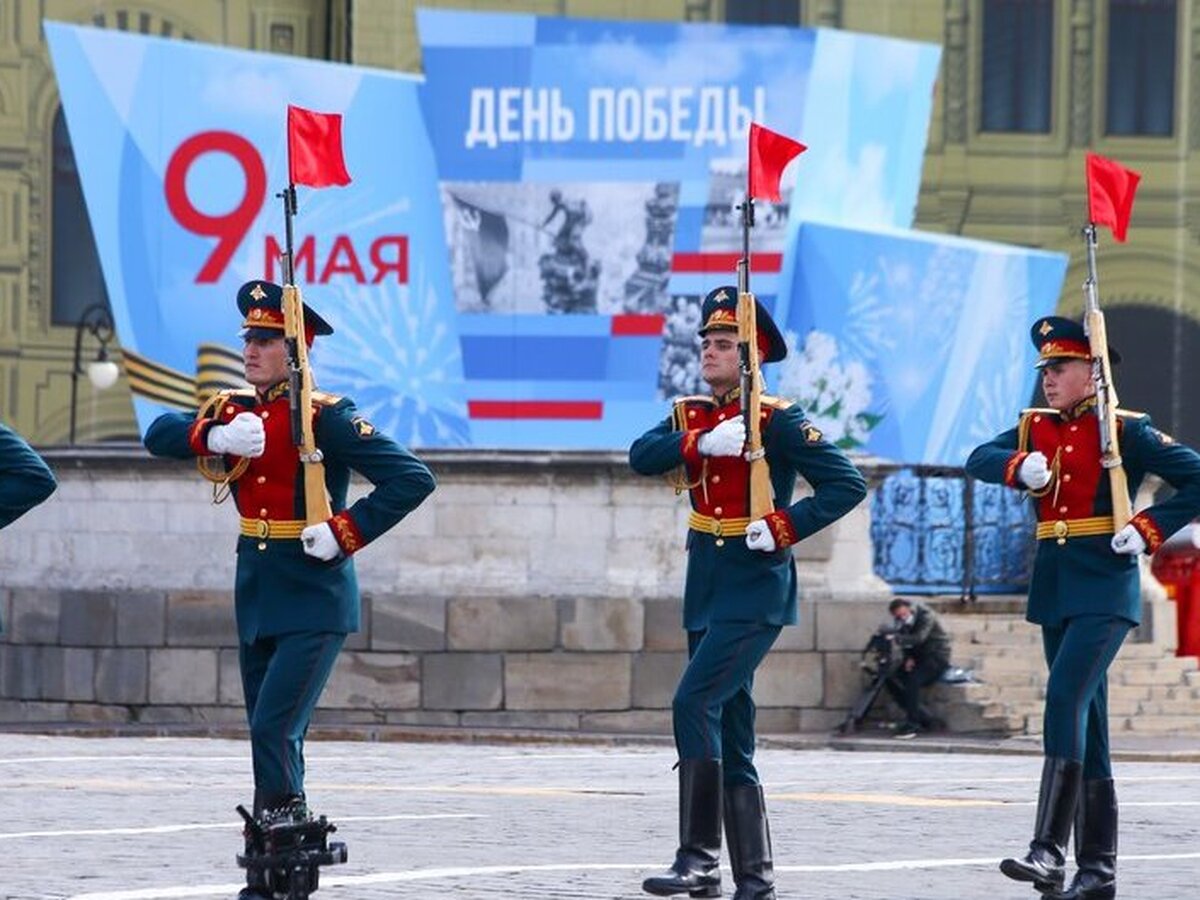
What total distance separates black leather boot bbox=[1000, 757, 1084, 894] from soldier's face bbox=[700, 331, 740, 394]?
63.3 inches

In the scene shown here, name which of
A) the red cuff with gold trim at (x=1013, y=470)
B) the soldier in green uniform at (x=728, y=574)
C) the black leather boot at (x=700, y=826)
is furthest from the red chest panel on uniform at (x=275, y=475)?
the red cuff with gold trim at (x=1013, y=470)

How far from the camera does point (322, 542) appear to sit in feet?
34.8

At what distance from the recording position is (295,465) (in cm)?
1083

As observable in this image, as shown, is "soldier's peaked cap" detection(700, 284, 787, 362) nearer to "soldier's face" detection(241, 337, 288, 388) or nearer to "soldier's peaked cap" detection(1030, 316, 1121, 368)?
"soldier's peaked cap" detection(1030, 316, 1121, 368)

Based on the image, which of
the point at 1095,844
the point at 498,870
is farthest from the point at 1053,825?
the point at 498,870

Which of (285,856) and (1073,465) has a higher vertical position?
(1073,465)

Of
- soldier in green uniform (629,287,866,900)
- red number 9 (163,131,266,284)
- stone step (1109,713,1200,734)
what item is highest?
red number 9 (163,131,266,284)

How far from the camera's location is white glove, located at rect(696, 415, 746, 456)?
433 inches

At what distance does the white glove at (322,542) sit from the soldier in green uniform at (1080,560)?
233 centimetres


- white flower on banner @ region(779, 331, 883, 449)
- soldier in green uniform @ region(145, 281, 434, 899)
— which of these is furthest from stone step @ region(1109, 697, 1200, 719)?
soldier in green uniform @ region(145, 281, 434, 899)

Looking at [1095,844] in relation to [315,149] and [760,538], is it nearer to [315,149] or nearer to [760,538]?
[760,538]

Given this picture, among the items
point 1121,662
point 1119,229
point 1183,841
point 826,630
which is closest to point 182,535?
point 826,630

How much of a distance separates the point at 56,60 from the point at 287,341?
22.0 m

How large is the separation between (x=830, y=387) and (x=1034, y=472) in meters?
21.8
